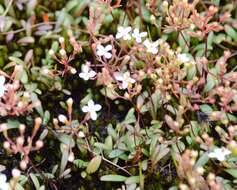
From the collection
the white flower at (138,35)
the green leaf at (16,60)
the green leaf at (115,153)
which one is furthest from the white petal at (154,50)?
the green leaf at (16,60)

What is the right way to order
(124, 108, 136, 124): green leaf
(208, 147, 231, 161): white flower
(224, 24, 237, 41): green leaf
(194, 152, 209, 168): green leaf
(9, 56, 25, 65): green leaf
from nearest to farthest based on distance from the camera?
1. (208, 147, 231, 161): white flower
2. (194, 152, 209, 168): green leaf
3. (124, 108, 136, 124): green leaf
4. (9, 56, 25, 65): green leaf
5. (224, 24, 237, 41): green leaf

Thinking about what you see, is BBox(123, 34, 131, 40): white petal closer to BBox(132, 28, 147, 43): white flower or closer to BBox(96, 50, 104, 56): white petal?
BBox(132, 28, 147, 43): white flower

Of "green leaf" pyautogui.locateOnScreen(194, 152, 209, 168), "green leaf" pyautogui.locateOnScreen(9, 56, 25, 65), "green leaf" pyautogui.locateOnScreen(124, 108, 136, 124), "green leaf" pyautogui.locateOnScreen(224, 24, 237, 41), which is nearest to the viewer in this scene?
"green leaf" pyautogui.locateOnScreen(194, 152, 209, 168)

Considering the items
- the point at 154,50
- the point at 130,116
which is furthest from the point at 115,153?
the point at 154,50

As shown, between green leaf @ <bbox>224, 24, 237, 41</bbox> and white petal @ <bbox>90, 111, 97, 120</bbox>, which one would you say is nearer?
white petal @ <bbox>90, 111, 97, 120</bbox>

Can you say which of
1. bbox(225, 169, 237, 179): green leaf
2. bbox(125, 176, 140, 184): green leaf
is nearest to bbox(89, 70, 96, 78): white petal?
bbox(125, 176, 140, 184): green leaf

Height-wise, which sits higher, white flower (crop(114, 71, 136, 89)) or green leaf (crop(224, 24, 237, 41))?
white flower (crop(114, 71, 136, 89))

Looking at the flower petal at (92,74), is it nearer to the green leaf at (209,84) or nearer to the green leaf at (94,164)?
the green leaf at (94,164)

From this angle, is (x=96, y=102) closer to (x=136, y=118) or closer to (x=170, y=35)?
(x=136, y=118)

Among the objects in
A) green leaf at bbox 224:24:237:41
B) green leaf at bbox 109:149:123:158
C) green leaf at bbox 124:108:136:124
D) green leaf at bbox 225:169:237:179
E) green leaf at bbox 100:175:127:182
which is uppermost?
green leaf at bbox 224:24:237:41

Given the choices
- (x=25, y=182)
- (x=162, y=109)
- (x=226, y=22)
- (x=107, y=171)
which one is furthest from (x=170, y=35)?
(x=25, y=182)
